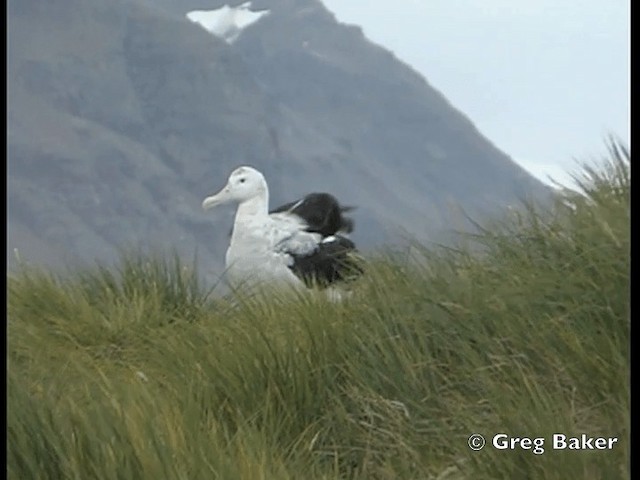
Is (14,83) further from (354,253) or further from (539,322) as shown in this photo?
(539,322)

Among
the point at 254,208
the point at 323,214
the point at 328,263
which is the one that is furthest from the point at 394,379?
the point at 254,208

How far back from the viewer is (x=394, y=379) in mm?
2037

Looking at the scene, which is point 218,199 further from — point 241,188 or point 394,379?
point 394,379

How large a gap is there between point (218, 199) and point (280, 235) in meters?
0.24

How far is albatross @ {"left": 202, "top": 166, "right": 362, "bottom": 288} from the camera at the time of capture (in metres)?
3.06

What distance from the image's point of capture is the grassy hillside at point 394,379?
1.76 metres

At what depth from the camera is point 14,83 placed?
2.85 meters

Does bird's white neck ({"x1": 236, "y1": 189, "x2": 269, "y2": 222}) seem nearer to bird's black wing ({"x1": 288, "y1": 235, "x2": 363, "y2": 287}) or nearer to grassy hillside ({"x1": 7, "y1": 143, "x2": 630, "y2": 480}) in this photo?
bird's black wing ({"x1": 288, "y1": 235, "x2": 363, "y2": 287})

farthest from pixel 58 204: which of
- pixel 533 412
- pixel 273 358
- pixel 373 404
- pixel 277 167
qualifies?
pixel 533 412

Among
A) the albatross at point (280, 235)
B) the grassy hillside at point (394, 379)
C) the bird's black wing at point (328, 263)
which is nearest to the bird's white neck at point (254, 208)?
the albatross at point (280, 235)

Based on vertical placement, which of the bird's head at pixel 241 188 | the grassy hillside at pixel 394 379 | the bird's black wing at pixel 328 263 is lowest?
the grassy hillside at pixel 394 379

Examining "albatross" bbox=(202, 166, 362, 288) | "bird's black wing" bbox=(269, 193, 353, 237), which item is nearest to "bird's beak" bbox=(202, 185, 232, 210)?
"albatross" bbox=(202, 166, 362, 288)

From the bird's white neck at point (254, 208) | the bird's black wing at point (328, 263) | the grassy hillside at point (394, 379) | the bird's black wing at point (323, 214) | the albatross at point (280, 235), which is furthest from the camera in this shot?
the bird's white neck at point (254, 208)

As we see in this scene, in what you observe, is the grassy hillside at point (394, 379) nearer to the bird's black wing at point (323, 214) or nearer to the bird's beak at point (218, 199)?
the bird's black wing at point (323, 214)
